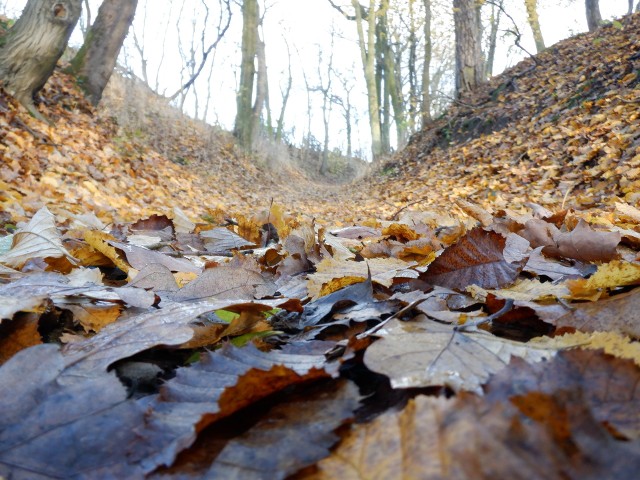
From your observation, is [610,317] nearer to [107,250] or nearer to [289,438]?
[289,438]

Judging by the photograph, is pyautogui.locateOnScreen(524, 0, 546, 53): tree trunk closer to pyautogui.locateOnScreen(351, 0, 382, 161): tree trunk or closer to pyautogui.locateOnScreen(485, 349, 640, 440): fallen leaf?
pyautogui.locateOnScreen(351, 0, 382, 161): tree trunk

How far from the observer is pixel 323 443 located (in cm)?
47

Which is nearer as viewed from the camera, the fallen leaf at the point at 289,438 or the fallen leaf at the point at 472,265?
the fallen leaf at the point at 289,438

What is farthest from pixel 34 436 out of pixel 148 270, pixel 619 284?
pixel 619 284

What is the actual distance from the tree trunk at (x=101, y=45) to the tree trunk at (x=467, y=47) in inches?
258

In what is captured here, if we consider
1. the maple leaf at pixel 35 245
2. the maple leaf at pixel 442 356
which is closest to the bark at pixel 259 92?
the maple leaf at pixel 35 245

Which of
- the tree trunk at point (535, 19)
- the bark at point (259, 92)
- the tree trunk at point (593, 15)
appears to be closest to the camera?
the tree trunk at point (593, 15)

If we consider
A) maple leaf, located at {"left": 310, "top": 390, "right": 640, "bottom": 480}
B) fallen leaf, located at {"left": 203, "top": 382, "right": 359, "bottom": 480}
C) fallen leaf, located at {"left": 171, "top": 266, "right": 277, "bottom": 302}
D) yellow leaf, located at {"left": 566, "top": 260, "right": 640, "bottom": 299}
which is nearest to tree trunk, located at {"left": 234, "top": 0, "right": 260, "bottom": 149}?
fallen leaf, located at {"left": 171, "top": 266, "right": 277, "bottom": 302}

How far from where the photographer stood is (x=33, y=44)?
20.4 feet

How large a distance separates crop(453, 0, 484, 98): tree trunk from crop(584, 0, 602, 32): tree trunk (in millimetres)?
2782

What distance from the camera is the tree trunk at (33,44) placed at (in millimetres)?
6164

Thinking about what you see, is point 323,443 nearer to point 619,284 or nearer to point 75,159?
point 619,284

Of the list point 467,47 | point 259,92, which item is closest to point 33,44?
point 467,47

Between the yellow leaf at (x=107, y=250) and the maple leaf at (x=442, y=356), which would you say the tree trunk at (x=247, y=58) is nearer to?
the yellow leaf at (x=107, y=250)
